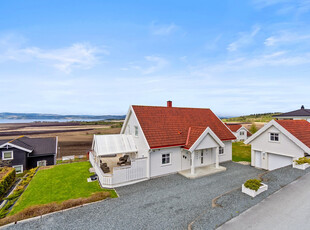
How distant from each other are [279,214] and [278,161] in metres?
10.9

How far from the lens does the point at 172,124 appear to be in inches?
751

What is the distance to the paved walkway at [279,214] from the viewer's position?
7590 mm

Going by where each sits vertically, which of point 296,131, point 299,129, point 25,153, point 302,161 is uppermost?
point 299,129

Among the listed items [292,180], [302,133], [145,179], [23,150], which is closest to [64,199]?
[145,179]

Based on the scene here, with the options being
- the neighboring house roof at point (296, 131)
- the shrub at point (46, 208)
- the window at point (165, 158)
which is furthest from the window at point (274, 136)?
the shrub at point (46, 208)

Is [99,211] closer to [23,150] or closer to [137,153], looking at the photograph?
[137,153]

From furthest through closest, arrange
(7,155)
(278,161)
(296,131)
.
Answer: (7,155)
(278,161)
(296,131)

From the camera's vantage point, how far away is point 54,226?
880 cm

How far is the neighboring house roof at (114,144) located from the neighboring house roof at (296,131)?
14.9m

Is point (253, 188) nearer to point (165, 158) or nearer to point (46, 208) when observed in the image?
point (165, 158)

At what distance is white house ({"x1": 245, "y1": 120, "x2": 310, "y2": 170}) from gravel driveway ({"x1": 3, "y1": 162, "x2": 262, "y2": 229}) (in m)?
5.92

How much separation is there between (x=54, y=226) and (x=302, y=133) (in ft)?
75.2

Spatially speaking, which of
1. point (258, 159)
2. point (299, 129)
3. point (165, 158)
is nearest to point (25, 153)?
point (165, 158)

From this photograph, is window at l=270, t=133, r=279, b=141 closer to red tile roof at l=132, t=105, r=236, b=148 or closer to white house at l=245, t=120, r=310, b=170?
white house at l=245, t=120, r=310, b=170
